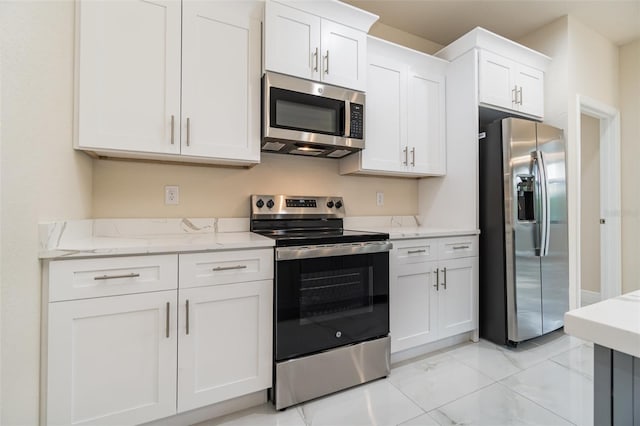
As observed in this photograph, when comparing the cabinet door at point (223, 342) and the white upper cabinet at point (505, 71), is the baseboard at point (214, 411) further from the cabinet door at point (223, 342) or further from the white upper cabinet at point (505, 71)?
the white upper cabinet at point (505, 71)

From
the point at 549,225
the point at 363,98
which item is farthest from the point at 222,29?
the point at 549,225

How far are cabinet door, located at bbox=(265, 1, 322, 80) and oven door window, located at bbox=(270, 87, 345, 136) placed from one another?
14 cm

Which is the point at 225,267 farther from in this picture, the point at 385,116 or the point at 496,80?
the point at 496,80

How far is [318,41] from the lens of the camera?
6.64ft

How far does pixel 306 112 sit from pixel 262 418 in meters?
1.78

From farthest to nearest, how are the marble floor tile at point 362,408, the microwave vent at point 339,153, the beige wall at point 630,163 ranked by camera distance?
1. the beige wall at point 630,163
2. the microwave vent at point 339,153
3. the marble floor tile at point 362,408

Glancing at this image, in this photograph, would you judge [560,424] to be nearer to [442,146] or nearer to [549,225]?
[549,225]

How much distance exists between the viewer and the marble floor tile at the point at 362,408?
1567mm

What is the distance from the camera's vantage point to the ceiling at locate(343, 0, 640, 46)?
8.58ft

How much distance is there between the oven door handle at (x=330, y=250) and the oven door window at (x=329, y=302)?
3cm

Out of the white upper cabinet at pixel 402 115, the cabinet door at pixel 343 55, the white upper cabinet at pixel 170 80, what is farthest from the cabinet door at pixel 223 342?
the cabinet door at pixel 343 55

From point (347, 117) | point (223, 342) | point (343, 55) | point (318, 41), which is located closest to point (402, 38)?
point (343, 55)

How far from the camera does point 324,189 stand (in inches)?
99.9

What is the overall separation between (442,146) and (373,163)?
2.55 feet
